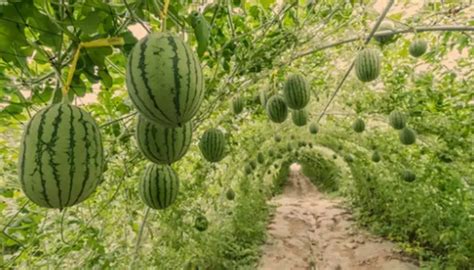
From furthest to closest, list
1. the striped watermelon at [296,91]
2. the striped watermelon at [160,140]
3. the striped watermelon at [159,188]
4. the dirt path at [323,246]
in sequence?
the dirt path at [323,246], the striped watermelon at [296,91], the striped watermelon at [159,188], the striped watermelon at [160,140]

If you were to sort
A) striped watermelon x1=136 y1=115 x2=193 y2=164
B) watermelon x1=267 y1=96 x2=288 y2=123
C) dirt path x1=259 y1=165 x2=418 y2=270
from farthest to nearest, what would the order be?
1. dirt path x1=259 y1=165 x2=418 y2=270
2. watermelon x1=267 y1=96 x2=288 y2=123
3. striped watermelon x1=136 y1=115 x2=193 y2=164

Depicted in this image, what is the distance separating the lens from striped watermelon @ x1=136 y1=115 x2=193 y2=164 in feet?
4.50

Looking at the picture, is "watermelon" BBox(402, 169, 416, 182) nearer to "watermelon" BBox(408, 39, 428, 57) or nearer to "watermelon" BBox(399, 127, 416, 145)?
"watermelon" BBox(399, 127, 416, 145)

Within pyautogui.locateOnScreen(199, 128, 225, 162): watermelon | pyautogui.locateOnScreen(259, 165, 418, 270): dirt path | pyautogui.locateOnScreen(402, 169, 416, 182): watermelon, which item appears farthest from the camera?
pyautogui.locateOnScreen(259, 165, 418, 270): dirt path

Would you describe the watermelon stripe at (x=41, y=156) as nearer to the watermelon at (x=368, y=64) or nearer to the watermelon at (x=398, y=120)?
the watermelon at (x=368, y=64)

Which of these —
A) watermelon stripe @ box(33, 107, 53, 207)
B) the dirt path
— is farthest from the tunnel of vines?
the dirt path

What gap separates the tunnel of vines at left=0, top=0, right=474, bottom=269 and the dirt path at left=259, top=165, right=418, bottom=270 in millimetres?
361

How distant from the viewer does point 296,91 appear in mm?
3178

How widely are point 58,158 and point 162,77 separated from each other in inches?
11.8

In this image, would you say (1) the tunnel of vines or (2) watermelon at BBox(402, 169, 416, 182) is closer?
(1) the tunnel of vines

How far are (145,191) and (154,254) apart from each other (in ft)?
11.0

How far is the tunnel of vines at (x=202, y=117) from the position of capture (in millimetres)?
1109

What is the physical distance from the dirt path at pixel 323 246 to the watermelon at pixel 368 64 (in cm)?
461

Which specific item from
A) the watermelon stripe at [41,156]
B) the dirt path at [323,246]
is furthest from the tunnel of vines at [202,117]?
the dirt path at [323,246]
